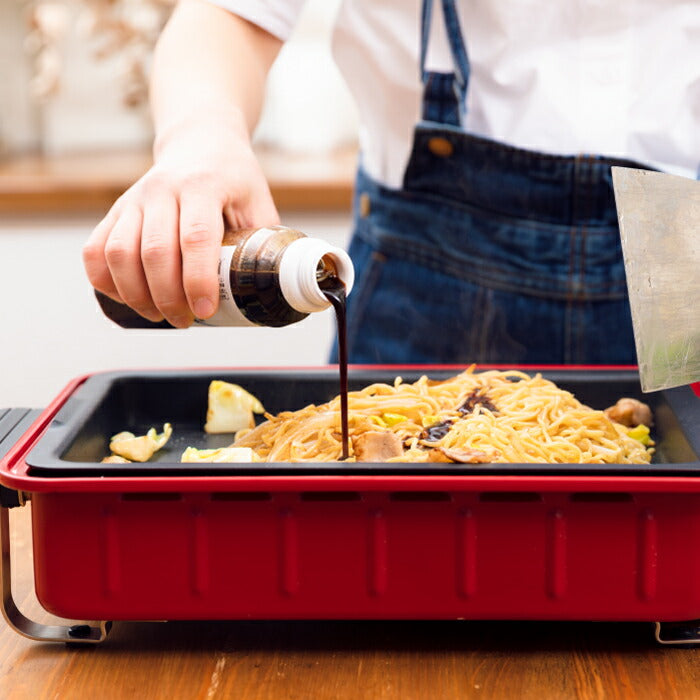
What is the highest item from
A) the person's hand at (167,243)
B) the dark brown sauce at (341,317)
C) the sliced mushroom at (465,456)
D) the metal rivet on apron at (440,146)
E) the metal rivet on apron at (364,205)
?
the metal rivet on apron at (440,146)

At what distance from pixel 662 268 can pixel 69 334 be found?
1968 millimetres

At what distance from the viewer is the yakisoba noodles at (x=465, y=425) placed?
1.10 m

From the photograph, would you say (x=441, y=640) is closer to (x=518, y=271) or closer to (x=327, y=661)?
(x=327, y=661)

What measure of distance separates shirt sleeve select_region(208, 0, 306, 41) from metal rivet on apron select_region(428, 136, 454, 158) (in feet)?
0.83

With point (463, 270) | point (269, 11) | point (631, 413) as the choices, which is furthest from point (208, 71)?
point (631, 413)

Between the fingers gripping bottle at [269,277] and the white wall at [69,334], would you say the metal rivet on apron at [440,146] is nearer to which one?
the fingers gripping bottle at [269,277]

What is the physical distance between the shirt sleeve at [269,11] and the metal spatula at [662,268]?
627 mm

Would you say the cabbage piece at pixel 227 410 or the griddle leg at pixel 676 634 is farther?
the cabbage piece at pixel 227 410

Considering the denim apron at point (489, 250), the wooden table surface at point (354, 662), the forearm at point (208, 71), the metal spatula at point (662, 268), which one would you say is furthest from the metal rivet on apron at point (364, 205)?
the wooden table surface at point (354, 662)

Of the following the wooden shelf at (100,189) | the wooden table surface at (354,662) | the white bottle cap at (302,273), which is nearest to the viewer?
the wooden table surface at (354,662)

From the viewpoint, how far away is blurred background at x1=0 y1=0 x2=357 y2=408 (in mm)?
2646

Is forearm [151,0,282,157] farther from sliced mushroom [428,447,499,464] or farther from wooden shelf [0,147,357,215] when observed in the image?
wooden shelf [0,147,357,215]

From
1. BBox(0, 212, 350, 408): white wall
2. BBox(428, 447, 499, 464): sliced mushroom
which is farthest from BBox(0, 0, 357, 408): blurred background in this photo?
BBox(428, 447, 499, 464): sliced mushroom

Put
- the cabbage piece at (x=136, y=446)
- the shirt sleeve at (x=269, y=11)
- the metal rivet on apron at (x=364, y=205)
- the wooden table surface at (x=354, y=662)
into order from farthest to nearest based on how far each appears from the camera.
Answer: the metal rivet on apron at (x=364, y=205) < the shirt sleeve at (x=269, y=11) < the cabbage piece at (x=136, y=446) < the wooden table surface at (x=354, y=662)
